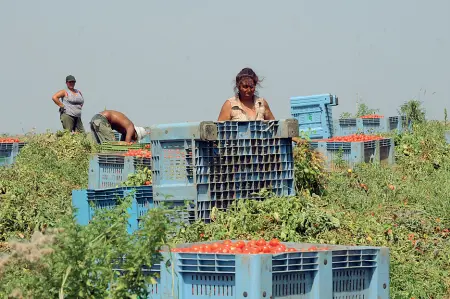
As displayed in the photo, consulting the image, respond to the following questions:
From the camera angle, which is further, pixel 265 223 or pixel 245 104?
pixel 245 104

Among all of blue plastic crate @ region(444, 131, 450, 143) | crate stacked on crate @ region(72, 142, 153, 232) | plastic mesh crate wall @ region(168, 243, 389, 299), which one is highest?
blue plastic crate @ region(444, 131, 450, 143)

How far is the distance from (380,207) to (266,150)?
1.73m

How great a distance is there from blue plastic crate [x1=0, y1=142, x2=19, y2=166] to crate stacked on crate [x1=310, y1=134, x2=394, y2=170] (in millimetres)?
4340

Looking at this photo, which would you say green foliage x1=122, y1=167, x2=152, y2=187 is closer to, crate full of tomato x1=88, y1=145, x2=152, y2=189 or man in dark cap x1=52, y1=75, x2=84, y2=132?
crate full of tomato x1=88, y1=145, x2=152, y2=189

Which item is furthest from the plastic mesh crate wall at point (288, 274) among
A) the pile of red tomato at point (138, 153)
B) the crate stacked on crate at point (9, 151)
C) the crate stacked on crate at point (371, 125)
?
the crate stacked on crate at point (371, 125)

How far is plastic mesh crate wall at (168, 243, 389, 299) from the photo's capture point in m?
5.74

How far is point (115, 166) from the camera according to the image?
35.5 feet

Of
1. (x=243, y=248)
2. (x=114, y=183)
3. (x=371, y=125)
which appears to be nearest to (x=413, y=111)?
(x=371, y=125)

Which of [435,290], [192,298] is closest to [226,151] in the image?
[435,290]

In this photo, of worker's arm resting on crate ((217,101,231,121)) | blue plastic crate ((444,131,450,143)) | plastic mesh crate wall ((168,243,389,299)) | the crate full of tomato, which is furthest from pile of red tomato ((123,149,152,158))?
blue plastic crate ((444,131,450,143))

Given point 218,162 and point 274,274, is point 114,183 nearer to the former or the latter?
point 218,162

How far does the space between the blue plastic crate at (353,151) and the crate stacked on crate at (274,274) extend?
593cm

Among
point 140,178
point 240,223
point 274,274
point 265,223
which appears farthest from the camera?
point 140,178

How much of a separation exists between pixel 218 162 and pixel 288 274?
2.60 m
